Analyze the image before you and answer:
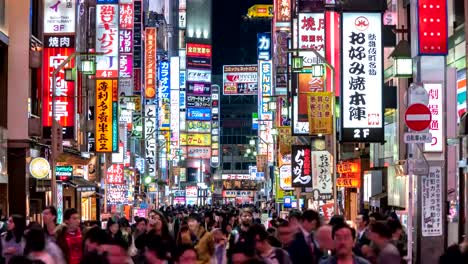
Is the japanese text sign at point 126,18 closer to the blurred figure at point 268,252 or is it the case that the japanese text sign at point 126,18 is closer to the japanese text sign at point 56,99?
the japanese text sign at point 56,99

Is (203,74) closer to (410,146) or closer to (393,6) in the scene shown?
(393,6)

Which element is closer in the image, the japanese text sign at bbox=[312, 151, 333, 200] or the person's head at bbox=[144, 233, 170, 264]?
the person's head at bbox=[144, 233, 170, 264]

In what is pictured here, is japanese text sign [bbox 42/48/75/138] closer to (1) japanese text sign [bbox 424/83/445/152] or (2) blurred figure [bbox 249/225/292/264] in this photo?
(1) japanese text sign [bbox 424/83/445/152]

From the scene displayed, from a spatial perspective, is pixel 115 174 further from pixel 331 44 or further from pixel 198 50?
pixel 198 50

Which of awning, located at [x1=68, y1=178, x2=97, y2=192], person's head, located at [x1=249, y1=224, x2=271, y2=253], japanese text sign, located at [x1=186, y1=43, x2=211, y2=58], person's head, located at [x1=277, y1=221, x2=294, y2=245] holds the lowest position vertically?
awning, located at [x1=68, y1=178, x2=97, y2=192]

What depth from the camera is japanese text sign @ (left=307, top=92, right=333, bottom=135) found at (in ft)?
102

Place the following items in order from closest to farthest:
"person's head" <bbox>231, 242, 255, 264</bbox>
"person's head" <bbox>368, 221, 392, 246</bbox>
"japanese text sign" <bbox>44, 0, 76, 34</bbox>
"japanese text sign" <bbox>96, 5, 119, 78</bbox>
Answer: "person's head" <bbox>231, 242, 255, 264</bbox> < "person's head" <bbox>368, 221, 392, 246</bbox> < "japanese text sign" <bbox>44, 0, 76, 34</bbox> < "japanese text sign" <bbox>96, 5, 119, 78</bbox>

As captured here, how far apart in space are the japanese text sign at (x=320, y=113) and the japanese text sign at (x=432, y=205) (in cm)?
982

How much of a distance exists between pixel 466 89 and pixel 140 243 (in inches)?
496

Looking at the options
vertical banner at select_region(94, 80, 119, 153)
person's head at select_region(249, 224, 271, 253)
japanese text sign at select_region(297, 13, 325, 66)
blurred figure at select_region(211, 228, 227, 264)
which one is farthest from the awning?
person's head at select_region(249, 224, 271, 253)

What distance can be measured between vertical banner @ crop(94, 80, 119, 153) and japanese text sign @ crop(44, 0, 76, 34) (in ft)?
17.9

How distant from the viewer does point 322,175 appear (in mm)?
32719

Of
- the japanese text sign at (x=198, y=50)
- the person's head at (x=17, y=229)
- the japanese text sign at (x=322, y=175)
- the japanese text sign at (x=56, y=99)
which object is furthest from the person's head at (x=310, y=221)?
the japanese text sign at (x=198, y=50)

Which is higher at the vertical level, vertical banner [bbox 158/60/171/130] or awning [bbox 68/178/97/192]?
vertical banner [bbox 158/60/171/130]
